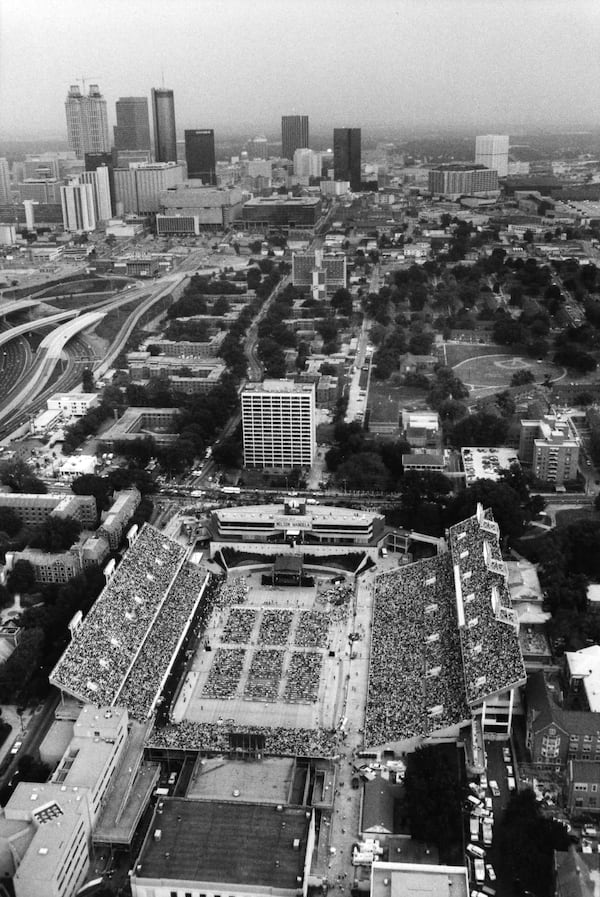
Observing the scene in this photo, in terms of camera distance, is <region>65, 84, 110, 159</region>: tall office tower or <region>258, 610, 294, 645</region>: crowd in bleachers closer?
<region>258, 610, 294, 645</region>: crowd in bleachers

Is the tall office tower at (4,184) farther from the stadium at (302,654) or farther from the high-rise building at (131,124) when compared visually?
the stadium at (302,654)

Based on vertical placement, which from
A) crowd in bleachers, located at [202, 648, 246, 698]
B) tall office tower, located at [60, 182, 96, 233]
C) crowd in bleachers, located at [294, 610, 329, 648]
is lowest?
crowd in bleachers, located at [202, 648, 246, 698]

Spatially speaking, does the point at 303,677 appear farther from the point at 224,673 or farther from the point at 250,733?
the point at 250,733

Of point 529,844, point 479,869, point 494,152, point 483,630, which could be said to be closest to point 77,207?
point 494,152

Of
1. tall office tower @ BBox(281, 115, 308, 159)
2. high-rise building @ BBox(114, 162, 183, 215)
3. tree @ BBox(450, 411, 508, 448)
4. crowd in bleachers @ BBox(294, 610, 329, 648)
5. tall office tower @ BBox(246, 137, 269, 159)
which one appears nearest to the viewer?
crowd in bleachers @ BBox(294, 610, 329, 648)

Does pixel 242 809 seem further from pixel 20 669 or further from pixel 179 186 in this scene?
pixel 179 186

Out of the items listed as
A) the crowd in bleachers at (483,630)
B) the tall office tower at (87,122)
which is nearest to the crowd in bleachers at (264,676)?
the crowd in bleachers at (483,630)

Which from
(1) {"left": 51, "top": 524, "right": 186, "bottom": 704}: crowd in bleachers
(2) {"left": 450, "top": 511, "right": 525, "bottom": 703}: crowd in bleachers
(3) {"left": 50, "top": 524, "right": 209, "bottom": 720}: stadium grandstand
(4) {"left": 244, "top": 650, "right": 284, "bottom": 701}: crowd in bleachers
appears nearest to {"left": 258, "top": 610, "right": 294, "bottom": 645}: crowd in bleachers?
(4) {"left": 244, "top": 650, "right": 284, "bottom": 701}: crowd in bleachers

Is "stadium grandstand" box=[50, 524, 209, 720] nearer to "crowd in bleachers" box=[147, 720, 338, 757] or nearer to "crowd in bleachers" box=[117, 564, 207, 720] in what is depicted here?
"crowd in bleachers" box=[117, 564, 207, 720]

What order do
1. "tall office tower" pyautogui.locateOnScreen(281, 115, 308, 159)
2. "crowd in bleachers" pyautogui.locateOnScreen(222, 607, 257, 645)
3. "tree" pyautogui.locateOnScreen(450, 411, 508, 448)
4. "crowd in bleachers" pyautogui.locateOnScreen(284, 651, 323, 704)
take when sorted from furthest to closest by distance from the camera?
"tall office tower" pyautogui.locateOnScreen(281, 115, 308, 159) → "tree" pyautogui.locateOnScreen(450, 411, 508, 448) → "crowd in bleachers" pyautogui.locateOnScreen(222, 607, 257, 645) → "crowd in bleachers" pyautogui.locateOnScreen(284, 651, 323, 704)
